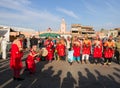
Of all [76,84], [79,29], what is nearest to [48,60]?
[76,84]

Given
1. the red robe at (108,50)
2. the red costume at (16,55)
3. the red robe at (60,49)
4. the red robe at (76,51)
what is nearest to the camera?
the red costume at (16,55)

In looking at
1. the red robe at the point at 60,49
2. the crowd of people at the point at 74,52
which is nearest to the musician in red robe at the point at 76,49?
the crowd of people at the point at 74,52

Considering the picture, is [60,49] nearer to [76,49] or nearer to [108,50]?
[76,49]

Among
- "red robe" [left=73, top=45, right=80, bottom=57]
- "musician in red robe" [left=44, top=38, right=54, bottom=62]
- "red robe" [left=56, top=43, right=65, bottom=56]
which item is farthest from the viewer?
"red robe" [left=56, top=43, right=65, bottom=56]

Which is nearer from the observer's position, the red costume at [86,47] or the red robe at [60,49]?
the red costume at [86,47]

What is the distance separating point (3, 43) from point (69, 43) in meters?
4.78

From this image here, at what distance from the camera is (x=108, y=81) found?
10273 mm

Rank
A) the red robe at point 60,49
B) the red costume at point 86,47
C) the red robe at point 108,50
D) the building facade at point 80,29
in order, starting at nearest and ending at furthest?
the red robe at point 108,50
the red costume at point 86,47
the red robe at point 60,49
the building facade at point 80,29

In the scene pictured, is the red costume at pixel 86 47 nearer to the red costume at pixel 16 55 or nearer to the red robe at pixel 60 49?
the red robe at pixel 60 49

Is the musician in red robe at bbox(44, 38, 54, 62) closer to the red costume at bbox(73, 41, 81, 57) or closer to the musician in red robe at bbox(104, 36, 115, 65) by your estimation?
the red costume at bbox(73, 41, 81, 57)

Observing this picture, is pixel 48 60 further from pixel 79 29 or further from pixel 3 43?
pixel 79 29

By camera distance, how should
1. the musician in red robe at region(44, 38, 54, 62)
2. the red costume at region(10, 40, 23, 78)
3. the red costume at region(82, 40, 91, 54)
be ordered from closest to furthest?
the red costume at region(10, 40, 23, 78), the red costume at region(82, 40, 91, 54), the musician in red robe at region(44, 38, 54, 62)

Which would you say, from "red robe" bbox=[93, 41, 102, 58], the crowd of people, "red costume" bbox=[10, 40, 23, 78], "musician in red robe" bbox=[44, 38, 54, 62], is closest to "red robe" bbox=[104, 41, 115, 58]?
the crowd of people

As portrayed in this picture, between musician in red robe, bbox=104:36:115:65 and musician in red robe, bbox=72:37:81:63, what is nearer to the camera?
musician in red robe, bbox=104:36:115:65
